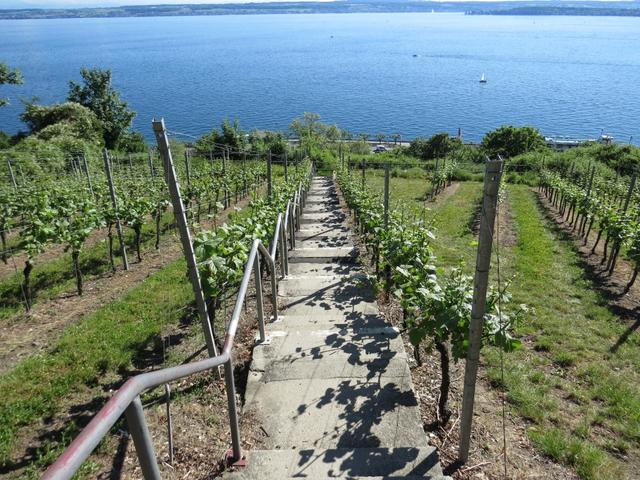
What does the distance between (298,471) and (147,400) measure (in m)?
1.88

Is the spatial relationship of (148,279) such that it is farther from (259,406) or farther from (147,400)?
(259,406)

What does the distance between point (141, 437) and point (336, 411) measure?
2.20 metres

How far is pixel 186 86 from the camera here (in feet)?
324

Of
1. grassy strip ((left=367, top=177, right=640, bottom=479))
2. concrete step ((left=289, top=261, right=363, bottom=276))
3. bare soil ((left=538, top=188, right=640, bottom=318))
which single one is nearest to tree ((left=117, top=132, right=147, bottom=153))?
concrete step ((left=289, top=261, right=363, bottom=276))

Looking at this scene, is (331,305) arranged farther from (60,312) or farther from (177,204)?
(60,312)

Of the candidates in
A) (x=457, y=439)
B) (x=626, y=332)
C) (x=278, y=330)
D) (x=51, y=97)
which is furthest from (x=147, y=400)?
(x=51, y=97)

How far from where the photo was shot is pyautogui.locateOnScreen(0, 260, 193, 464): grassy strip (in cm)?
416

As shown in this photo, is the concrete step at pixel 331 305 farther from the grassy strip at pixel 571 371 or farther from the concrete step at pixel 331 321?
the grassy strip at pixel 571 371

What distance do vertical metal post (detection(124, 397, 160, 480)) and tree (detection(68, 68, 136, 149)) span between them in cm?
4509

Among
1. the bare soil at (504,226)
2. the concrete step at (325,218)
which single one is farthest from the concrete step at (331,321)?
the concrete step at (325,218)

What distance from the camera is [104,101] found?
140 feet

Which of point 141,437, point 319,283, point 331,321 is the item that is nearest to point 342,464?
point 141,437

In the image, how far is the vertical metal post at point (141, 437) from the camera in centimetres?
151

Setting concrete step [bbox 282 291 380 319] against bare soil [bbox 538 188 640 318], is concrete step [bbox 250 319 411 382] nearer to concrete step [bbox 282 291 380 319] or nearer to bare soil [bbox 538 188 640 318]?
concrete step [bbox 282 291 380 319]
